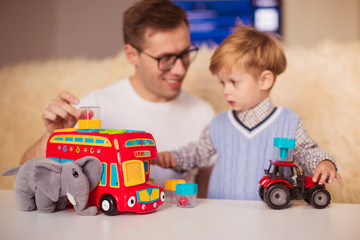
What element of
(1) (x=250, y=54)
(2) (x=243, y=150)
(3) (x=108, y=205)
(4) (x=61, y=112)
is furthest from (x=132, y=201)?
(1) (x=250, y=54)

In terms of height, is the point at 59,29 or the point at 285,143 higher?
the point at 59,29

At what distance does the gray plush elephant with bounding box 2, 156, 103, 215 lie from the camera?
85cm

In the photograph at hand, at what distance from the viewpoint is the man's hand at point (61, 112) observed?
114 cm

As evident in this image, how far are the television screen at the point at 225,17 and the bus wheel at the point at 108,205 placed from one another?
142 centimetres

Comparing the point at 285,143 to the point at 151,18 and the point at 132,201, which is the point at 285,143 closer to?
the point at 132,201

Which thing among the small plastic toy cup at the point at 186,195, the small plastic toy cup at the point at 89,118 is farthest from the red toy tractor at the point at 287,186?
the small plastic toy cup at the point at 89,118

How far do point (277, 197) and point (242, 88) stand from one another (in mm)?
462

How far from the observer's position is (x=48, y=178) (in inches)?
33.9

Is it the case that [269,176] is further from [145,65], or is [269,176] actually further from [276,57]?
[145,65]

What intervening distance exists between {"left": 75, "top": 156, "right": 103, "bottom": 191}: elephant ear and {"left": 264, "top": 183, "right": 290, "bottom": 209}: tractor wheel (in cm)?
44

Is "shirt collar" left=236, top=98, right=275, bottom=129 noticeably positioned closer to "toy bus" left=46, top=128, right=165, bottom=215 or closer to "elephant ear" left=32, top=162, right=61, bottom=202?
"toy bus" left=46, top=128, right=165, bottom=215

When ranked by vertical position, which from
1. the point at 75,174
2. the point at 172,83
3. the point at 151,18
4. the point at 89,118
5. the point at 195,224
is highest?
the point at 151,18

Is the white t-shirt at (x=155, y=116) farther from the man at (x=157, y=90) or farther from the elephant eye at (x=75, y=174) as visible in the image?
the elephant eye at (x=75, y=174)

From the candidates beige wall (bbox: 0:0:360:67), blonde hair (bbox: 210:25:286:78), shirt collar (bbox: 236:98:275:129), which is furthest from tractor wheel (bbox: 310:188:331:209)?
beige wall (bbox: 0:0:360:67)
